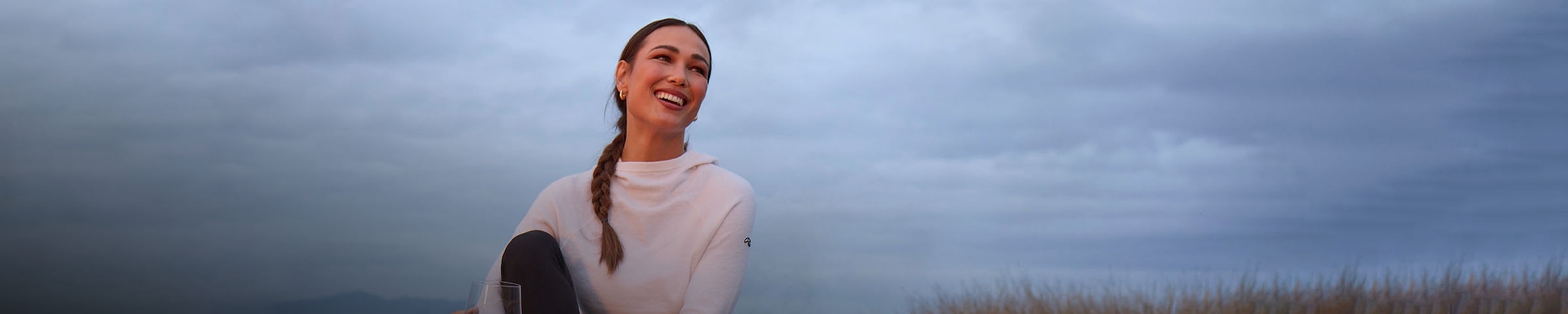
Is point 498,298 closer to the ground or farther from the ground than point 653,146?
closer to the ground

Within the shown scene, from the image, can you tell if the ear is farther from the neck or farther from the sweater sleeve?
the sweater sleeve

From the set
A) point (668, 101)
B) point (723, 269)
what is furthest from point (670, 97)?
point (723, 269)

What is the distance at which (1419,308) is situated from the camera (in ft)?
13.8

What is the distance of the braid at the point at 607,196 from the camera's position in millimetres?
2570

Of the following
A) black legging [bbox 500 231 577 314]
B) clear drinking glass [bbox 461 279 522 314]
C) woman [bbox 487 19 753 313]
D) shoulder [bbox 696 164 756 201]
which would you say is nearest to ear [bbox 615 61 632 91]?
woman [bbox 487 19 753 313]

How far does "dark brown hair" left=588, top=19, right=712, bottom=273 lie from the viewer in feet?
8.45

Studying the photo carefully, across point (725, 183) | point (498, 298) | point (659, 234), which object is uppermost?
point (725, 183)

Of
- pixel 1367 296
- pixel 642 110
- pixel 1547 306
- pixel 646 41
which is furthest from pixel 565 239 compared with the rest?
pixel 1547 306

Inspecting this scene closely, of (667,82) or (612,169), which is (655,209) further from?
(667,82)

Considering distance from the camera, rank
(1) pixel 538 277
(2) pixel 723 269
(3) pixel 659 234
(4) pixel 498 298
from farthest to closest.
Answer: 1. (3) pixel 659 234
2. (2) pixel 723 269
3. (1) pixel 538 277
4. (4) pixel 498 298

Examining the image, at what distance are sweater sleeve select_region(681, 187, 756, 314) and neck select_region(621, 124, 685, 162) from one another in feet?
0.98

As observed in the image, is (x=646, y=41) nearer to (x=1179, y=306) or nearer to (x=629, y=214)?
(x=629, y=214)

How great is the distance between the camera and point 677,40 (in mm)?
2754

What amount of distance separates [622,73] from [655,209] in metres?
0.44
